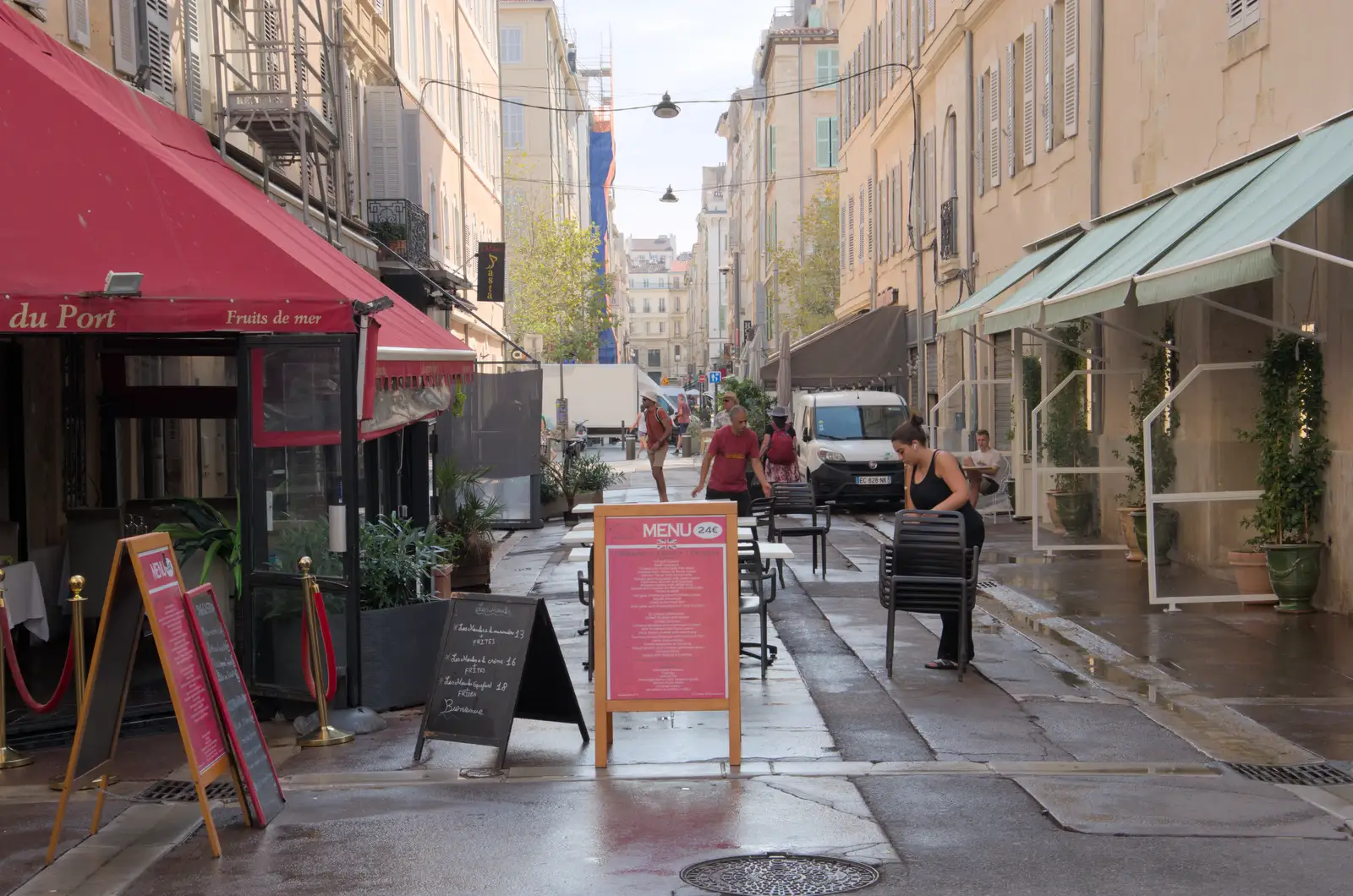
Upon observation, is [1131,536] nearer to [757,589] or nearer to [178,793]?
[757,589]

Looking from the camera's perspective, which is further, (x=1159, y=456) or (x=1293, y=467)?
(x=1159, y=456)

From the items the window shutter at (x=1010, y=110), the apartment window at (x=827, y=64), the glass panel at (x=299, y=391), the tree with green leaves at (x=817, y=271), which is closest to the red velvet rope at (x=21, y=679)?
the glass panel at (x=299, y=391)

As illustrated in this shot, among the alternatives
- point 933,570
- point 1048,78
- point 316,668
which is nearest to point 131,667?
point 316,668

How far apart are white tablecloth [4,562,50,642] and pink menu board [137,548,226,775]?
3.72 metres

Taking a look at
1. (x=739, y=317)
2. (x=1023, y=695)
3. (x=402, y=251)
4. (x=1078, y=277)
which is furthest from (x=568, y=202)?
(x=1023, y=695)

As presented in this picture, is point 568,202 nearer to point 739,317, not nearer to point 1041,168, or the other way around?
point 739,317

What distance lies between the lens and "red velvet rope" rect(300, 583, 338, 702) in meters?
8.07

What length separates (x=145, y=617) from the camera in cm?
628

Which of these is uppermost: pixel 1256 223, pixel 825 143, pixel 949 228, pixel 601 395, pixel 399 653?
pixel 825 143

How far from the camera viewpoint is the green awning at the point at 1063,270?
15039mm

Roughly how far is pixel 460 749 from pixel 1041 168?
49.2ft

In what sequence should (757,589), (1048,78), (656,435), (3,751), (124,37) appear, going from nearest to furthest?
(3,751), (757,589), (124,37), (1048,78), (656,435)

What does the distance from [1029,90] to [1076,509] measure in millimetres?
6327

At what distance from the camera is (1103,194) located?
1770 cm
